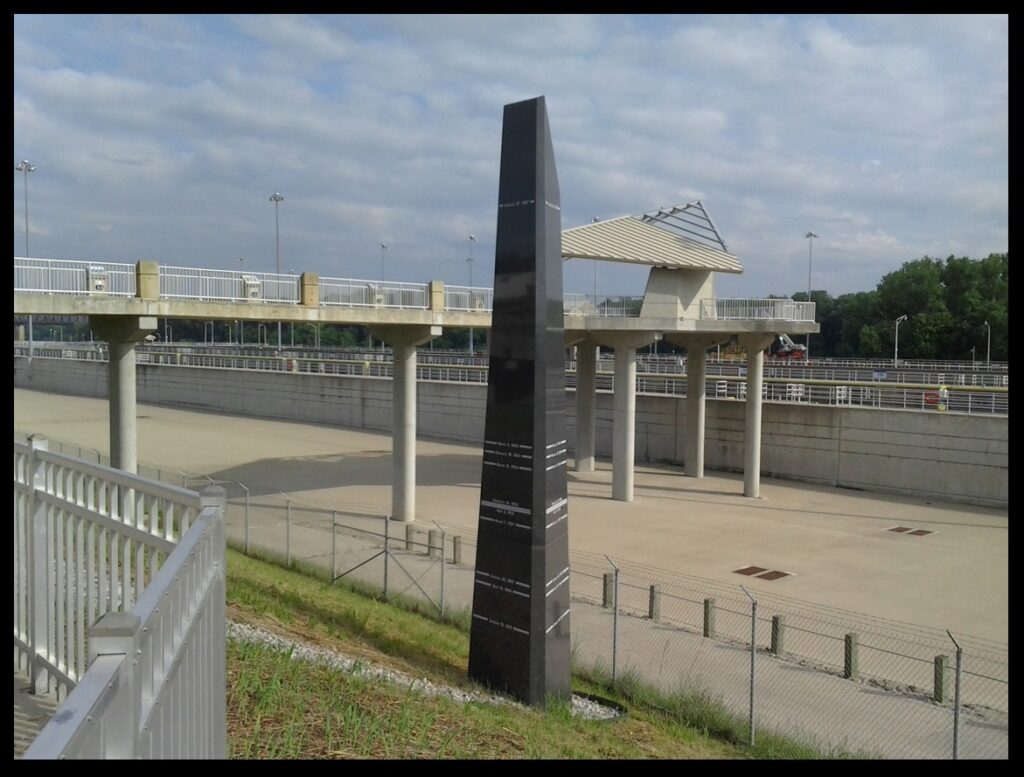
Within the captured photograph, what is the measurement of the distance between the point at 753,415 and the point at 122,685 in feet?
96.3

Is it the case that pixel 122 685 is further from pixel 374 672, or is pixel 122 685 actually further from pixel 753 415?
pixel 753 415

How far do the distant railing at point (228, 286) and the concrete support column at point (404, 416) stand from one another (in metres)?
3.41

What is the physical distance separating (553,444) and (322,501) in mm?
17186

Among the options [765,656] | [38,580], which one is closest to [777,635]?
[765,656]

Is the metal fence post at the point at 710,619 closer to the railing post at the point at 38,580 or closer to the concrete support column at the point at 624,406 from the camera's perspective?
the railing post at the point at 38,580

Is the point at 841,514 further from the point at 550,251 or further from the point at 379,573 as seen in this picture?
the point at 550,251

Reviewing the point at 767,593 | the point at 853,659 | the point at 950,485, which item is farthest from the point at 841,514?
the point at 853,659

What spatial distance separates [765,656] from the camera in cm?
1335

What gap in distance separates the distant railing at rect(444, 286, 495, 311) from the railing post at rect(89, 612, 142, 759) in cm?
2257

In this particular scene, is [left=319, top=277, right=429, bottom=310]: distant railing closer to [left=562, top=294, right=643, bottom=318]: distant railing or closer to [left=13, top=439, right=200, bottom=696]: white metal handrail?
[left=562, top=294, right=643, bottom=318]: distant railing

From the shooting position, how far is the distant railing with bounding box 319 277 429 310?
76.9ft

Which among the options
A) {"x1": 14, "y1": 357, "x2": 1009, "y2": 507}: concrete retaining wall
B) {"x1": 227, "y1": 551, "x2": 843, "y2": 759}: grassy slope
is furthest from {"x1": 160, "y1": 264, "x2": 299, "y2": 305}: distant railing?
{"x1": 14, "y1": 357, "x2": 1009, "y2": 507}: concrete retaining wall

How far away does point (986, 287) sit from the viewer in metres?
8.40

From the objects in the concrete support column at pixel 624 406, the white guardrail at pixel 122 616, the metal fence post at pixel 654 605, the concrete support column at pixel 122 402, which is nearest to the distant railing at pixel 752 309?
the concrete support column at pixel 624 406
